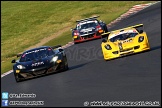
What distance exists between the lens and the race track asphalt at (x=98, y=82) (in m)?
13.5

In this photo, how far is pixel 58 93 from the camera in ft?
49.8

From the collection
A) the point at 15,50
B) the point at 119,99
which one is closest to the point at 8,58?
the point at 15,50

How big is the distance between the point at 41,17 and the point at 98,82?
3597 cm

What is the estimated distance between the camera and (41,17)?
5178cm

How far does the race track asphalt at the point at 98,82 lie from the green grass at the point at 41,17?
10890 mm

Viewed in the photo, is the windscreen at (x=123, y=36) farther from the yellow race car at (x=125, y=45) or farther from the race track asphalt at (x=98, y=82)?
the race track asphalt at (x=98, y=82)

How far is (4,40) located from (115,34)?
68.7 feet

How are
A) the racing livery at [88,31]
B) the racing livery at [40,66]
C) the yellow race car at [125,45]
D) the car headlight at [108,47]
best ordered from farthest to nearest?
the racing livery at [88,31]
the car headlight at [108,47]
the yellow race car at [125,45]
the racing livery at [40,66]

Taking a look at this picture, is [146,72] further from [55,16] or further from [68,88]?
[55,16]

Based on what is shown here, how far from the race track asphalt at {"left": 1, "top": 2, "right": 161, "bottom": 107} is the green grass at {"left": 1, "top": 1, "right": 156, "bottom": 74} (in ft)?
35.7

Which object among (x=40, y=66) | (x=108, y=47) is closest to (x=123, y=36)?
(x=108, y=47)

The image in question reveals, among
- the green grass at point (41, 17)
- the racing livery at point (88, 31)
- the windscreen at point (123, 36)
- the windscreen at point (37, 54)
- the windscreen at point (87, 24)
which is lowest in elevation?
the green grass at point (41, 17)

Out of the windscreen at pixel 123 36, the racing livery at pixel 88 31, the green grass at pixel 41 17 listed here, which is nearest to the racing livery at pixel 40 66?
the windscreen at pixel 123 36

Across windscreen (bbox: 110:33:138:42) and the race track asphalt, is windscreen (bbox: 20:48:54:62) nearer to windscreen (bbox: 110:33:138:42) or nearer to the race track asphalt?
the race track asphalt
